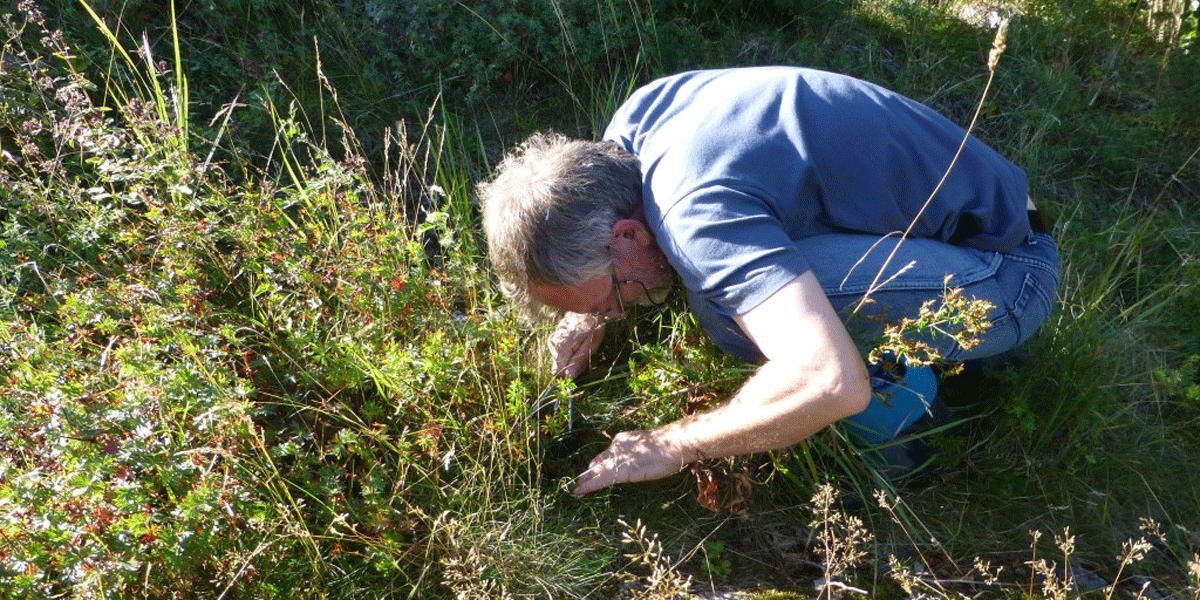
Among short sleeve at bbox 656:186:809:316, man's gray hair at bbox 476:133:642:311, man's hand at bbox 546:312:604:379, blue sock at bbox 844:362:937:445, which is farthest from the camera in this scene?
man's hand at bbox 546:312:604:379

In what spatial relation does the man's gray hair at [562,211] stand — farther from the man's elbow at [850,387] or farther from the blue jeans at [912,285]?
the man's elbow at [850,387]

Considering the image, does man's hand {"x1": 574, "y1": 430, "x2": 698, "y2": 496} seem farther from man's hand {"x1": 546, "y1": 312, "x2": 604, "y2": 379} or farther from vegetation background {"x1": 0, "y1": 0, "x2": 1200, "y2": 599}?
man's hand {"x1": 546, "y1": 312, "x2": 604, "y2": 379}

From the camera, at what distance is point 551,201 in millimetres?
2432

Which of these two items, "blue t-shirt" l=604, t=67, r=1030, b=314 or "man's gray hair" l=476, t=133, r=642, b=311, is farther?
"man's gray hair" l=476, t=133, r=642, b=311

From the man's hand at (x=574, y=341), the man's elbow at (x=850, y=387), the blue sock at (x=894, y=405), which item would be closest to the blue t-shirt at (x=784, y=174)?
the man's elbow at (x=850, y=387)

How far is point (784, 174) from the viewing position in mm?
Answer: 2404

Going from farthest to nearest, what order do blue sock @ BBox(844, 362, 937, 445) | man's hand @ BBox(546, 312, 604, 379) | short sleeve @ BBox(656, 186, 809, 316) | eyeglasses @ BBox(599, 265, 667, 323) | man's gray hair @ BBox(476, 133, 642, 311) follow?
man's hand @ BBox(546, 312, 604, 379) < blue sock @ BBox(844, 362, 937, 445) < eyeglasses @ BBox(599, 265, 667, 323) < man's gray hair @ BBox(476, 133, 642, 311) < short sleeve @ BBox(656, 186, 809, 316)

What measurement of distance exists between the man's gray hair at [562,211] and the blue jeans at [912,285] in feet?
0.98

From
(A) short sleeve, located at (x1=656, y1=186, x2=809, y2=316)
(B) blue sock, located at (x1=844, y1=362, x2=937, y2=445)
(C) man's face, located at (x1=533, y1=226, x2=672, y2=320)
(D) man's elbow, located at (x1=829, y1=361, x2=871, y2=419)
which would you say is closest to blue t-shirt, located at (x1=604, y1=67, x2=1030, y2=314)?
(A) short sleeve, located at (x1=656, y1=186, x2=809, y2=316)

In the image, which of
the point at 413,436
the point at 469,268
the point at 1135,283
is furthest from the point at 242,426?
the point at 1135,283

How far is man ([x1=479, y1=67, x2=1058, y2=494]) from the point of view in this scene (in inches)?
88.5

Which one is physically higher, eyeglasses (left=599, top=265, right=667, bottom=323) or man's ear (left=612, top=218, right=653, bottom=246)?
man's ear (left=612, top=218, right=653, bottom=246)

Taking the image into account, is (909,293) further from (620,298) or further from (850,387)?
(620,298)

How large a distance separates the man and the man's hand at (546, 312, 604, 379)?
28 centimetres
